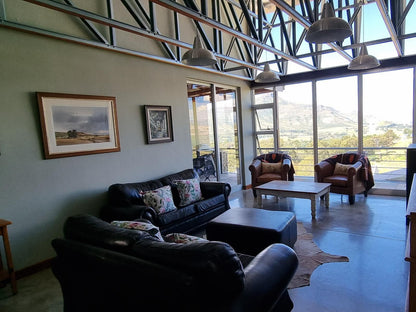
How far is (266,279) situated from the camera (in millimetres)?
1634

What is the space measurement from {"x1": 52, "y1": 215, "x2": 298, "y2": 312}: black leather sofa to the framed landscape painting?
160 cm

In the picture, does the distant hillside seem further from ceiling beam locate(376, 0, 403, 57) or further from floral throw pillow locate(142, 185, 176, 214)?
floral throw pillow locate(142, 185, 176, 214)

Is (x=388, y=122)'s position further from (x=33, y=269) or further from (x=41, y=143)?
(x=33, y=269)

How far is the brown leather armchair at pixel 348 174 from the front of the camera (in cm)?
486

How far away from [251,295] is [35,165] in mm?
2822

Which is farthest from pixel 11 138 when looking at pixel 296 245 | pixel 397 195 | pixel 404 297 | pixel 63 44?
pixel 397 195

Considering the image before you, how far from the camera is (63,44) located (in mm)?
3334

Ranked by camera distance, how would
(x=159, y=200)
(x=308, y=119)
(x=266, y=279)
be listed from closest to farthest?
(x=266, y=279)
(x=159, y=200)
(x=308, y=119)

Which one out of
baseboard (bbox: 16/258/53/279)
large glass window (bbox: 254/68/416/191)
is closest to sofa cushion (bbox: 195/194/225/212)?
baseboard (bbox: 16/258/53/279)

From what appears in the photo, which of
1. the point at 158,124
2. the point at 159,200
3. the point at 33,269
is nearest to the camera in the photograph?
the point at 33,269

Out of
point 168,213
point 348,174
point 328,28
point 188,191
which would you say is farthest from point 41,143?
point 348,174

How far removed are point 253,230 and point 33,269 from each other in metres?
2.53

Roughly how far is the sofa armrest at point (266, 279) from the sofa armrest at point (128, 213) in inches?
70.3

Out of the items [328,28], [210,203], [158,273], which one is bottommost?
[210,203]
